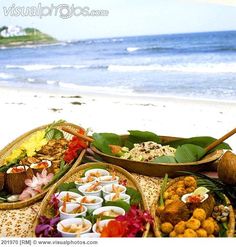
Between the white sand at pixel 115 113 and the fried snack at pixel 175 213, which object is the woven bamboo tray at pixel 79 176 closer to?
the fried snack at pixel 175 213

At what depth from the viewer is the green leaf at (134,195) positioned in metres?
1.24

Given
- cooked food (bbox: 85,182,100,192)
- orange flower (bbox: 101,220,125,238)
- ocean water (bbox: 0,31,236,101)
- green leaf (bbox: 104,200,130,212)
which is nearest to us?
orange flower (bbox: 101,220,125,238)

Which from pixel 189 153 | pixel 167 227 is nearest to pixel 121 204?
pixel 167 227

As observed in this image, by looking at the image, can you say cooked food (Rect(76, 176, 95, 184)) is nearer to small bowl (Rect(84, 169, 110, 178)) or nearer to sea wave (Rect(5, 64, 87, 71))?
small bowl (Rect(84, 169, 110, 178))

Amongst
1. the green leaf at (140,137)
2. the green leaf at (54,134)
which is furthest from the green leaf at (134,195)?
the green leaf at (54,134)

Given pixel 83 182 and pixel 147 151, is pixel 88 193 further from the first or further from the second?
pixel 147 151

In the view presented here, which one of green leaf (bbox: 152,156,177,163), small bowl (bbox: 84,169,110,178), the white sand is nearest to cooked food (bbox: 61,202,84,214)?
small bowl (bbox: 84,169,110,178)

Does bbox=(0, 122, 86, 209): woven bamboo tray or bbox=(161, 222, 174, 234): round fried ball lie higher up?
bbox=(0, 122, 86, 209): woven bamboo tray

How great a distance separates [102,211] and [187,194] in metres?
0.24

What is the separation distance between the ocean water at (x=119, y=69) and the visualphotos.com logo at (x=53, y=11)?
0.28ft

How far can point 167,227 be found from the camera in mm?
1112

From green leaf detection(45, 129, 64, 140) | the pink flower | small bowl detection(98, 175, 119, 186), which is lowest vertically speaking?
small bowl detection(98, 175, 119, 186)

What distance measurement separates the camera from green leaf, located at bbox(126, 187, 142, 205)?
4.06ft

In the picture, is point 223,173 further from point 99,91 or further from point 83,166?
point 99,91
